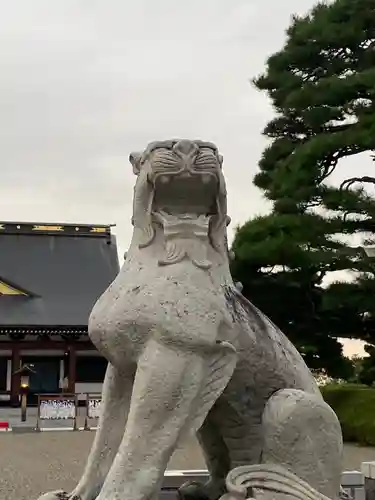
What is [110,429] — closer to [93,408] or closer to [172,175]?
[172,175]

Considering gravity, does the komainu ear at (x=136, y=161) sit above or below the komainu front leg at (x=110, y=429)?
above

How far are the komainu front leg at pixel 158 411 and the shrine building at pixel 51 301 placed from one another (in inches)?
680

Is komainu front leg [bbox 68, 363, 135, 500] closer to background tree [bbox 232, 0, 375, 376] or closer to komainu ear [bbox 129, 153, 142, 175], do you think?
komainu ear [bbox 129, 153, 142, 175]

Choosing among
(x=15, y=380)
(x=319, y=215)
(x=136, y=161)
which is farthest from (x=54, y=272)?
(x=136, y=161)

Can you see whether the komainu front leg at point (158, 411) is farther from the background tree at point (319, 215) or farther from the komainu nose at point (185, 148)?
the background tree at point (319, 215)

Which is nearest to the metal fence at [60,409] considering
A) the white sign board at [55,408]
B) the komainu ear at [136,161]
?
the white sign board at [55,408]

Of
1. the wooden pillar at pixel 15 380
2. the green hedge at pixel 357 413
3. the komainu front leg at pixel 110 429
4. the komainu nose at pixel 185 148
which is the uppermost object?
the komainu nose at pixel 185 148

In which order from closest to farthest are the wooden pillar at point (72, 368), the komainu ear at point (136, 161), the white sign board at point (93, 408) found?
the komainu ear at point (136, 161) < the white sign board at point (93, 408) < the wooden pillar at point (72, 368)

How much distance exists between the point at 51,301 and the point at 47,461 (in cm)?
1278

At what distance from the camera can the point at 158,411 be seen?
1.91 meters

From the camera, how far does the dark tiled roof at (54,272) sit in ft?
66.4

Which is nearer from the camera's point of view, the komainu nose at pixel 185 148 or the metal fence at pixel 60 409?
the komainu nose at pixel 185 148

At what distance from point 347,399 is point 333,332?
1.40 meters

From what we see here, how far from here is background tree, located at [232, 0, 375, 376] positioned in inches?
406
